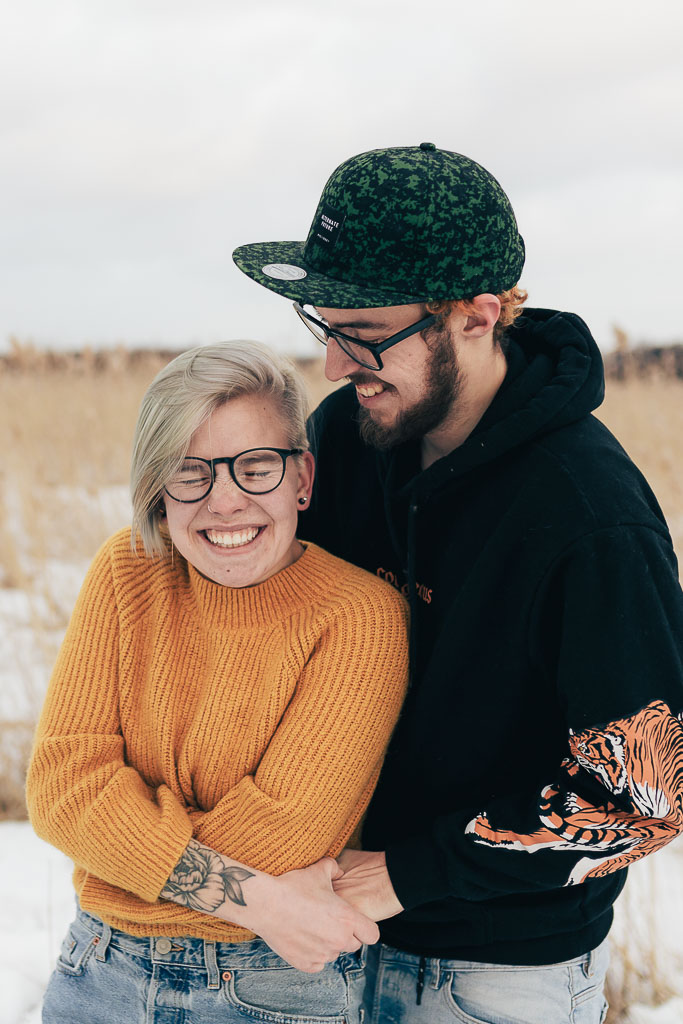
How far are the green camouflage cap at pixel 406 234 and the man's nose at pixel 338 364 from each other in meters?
0.14

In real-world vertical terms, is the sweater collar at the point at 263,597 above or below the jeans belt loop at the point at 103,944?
above

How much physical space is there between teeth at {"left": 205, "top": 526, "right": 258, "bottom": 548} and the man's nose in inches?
14.0

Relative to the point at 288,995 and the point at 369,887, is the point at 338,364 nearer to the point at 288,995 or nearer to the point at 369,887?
the point at 369,887

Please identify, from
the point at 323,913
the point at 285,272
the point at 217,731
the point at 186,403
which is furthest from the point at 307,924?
the point at 285,272

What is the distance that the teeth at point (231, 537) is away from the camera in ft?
5.57

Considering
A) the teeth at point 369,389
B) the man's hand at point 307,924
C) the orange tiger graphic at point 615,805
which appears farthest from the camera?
the teeth at point 369,389

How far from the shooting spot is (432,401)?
174 centimetres

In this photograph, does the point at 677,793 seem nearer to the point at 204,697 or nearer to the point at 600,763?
the point at 600,763

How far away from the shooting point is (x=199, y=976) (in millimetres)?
1622

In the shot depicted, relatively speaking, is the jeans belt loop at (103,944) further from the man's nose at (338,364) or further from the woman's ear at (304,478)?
the man's nose at (338,364)

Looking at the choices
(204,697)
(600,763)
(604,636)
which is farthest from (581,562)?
(204,697)

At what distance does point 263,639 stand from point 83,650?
36 cm

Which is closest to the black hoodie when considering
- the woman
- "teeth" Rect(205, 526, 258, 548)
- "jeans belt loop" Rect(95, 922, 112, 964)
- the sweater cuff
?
the sweater cuff

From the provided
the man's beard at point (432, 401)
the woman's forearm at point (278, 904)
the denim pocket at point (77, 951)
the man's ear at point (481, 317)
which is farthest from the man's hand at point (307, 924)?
the man's ear at point (481, 317)
